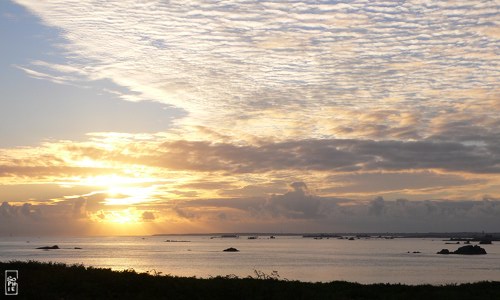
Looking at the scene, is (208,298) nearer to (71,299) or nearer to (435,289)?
(71,299)

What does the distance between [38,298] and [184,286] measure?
8.00 metres

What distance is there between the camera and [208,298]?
97.4 ft

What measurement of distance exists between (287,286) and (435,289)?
979 cm

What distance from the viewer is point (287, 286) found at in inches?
1321

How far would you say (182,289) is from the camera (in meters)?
31.4

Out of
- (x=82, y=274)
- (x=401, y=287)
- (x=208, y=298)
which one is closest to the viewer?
(x=208, y=298)

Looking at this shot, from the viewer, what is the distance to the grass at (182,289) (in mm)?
29875

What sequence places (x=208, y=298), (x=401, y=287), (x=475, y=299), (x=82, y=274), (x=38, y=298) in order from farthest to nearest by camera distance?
1. (x=401, y=287)
2. (x=82, y=274)
3. (x=475, y=299)
4. (x=208, y=298)
5. (x=38, y=298)

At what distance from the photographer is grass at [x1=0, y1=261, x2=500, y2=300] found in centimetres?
2988

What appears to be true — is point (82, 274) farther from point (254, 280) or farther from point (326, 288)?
point (326, 288)

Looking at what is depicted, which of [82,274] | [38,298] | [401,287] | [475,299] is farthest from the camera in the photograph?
[401,287]

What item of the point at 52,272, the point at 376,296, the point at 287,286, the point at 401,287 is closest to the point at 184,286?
the point at 287,286

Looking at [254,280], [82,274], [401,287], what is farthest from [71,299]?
[401,287]

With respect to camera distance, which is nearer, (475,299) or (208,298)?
(208,298)
